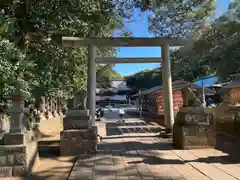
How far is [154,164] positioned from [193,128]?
87.5 inches

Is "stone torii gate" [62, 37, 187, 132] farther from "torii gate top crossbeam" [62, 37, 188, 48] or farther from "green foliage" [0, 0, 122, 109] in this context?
"green foliage" [0, 0, 122, 109]

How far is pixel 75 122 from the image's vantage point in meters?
7.39

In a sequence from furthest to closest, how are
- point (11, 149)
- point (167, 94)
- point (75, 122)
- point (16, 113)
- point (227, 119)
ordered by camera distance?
point (227, 119) → point (167, 94) → point (75, 122) → point (16, 113) → point (11, 149)

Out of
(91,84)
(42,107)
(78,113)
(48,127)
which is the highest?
(91,84)

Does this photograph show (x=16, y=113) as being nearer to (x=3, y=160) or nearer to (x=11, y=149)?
(x=11, y=149)

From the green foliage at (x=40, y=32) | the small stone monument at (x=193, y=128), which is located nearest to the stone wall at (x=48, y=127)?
the green foliage at (x=40, y=32)

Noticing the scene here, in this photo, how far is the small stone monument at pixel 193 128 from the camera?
24.4ft

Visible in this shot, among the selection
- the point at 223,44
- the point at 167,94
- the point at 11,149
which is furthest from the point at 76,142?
the point at 223,44

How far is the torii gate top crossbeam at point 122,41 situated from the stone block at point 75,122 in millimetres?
2930

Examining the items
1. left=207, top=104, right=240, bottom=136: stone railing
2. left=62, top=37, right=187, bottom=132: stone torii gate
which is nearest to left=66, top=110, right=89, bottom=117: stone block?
left=62, top=37, right=187, bottom=132: stone torii gate

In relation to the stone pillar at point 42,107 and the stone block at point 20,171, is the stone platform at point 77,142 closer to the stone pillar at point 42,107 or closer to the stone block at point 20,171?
the stone block at point 20,171

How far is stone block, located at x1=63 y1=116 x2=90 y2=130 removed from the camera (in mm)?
7379

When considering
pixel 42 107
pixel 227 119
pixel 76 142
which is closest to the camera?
pixel 76 142

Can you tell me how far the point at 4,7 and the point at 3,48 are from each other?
160 centimetres
